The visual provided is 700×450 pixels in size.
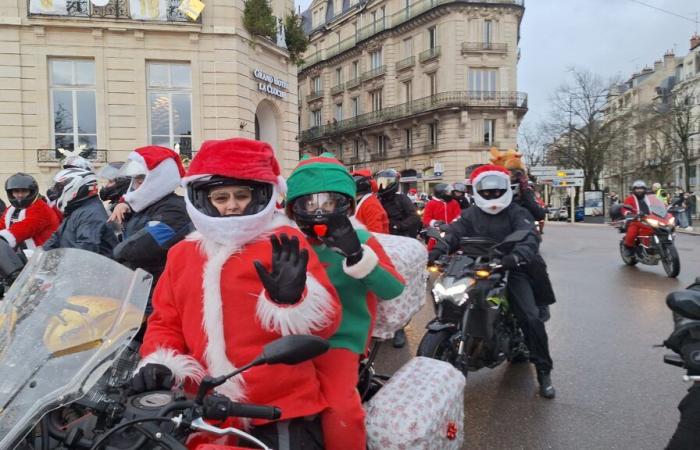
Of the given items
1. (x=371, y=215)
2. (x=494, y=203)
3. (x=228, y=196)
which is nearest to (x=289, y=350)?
(x=228, y=196)

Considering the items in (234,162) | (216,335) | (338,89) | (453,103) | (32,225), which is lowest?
(216,335)

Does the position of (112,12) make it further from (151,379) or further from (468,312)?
(151,379)

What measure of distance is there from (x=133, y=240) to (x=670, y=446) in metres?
2.74

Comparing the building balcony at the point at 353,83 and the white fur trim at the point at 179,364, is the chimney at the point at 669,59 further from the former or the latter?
the white fur trim at the point at 179,364

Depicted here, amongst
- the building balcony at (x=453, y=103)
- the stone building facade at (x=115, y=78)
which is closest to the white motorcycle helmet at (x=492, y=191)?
the stone building facade at (x=115, y=78)

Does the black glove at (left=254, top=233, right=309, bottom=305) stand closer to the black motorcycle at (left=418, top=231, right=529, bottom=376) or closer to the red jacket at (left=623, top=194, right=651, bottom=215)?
the black motorcycle at (left=418, top=231, right=529, bottom=376)

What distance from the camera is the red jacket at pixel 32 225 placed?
5.61 meters

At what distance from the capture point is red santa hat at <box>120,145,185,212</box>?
3543 mm

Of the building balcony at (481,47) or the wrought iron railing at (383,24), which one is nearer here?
the building balcony at (481,47)

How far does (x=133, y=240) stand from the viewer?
303 centimetres

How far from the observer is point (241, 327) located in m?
1.89

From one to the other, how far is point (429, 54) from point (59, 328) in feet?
139

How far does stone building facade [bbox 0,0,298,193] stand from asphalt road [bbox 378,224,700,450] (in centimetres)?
1175

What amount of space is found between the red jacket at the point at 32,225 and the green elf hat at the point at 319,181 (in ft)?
14.3
